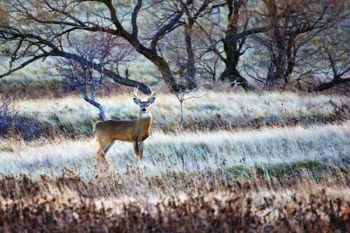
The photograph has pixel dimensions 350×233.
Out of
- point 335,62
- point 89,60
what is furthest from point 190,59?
point 89,60

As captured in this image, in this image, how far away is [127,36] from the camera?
2462 centimetres

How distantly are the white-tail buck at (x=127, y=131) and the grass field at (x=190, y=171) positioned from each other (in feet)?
0.96

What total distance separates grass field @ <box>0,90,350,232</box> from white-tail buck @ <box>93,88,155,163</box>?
0.29 metres

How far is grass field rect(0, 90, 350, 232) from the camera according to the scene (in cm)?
682

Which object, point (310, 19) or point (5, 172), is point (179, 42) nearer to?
point (310, 19)

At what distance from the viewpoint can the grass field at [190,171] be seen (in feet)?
22.4

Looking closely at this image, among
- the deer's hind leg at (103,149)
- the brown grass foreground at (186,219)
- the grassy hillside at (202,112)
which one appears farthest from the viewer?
the grassy hillside at (202,112)

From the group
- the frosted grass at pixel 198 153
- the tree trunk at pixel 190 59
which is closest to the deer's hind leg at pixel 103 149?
the frosted grass at pixel 198 153

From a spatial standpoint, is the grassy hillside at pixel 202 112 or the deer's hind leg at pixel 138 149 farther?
the grassy hillside at pixel 202 112

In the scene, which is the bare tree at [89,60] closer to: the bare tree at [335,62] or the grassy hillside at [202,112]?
the grassy hillside at [202,112]

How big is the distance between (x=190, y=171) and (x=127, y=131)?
209 cm

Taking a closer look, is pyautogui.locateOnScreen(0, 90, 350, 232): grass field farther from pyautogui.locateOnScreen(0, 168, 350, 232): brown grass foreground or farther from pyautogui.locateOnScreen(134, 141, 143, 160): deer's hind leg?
pyautogui.locateOnScreen(134, 141, 143, 160): deer's hind leg

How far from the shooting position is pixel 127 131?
41.9 ft

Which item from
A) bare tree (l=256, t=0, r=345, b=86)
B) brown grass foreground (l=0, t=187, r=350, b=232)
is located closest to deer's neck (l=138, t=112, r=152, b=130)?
brown grass foreground (l=0, t=187, r=350, b=232)
